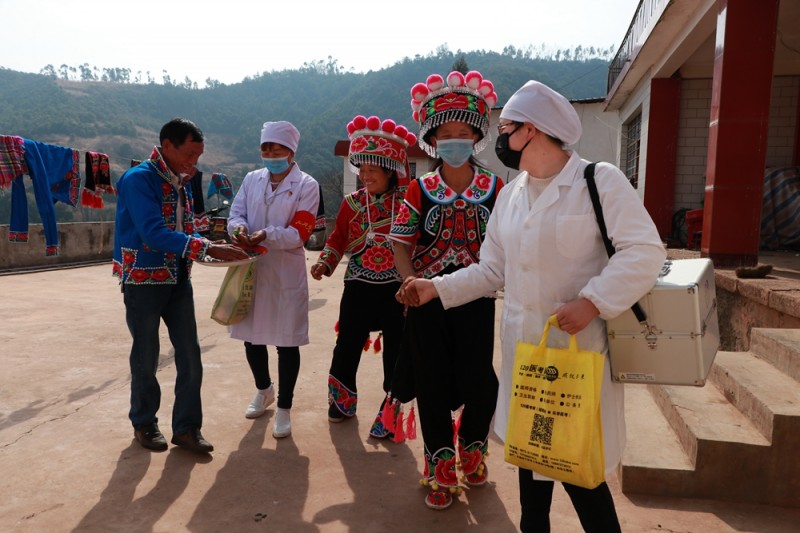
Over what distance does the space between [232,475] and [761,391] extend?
272 cm

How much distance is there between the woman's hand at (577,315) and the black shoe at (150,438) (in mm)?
2554

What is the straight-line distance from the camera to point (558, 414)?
1.70m

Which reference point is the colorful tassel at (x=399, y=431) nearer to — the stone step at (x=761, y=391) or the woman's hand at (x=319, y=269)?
the woman's hand at (x=319, y=269)

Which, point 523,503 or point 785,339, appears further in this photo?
point 785,339

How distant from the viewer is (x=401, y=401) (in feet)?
9.50

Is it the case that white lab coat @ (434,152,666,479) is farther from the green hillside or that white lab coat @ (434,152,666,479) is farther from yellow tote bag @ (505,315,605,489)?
the green hillside

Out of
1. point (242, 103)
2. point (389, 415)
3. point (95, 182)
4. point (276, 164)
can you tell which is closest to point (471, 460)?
point (389, 415)

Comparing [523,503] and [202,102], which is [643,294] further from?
[202,102]

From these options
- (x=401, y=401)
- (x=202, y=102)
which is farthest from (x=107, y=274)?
(x=202, y=102)

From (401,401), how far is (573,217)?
146 cm

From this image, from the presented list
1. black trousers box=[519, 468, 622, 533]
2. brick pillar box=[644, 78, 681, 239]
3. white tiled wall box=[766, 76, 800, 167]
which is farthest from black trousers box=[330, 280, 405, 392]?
white tiled wall box=[766, 76, 800, 167]

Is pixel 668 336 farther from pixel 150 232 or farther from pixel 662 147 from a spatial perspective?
pixel 662 147

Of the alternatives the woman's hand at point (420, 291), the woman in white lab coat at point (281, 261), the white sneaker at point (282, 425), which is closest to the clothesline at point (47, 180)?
the woman in white lab coat at point (281, 261)

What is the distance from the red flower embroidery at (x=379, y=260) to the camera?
358 cm
